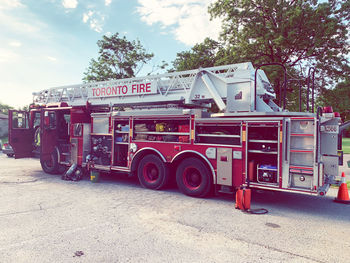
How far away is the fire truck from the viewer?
5.35 m

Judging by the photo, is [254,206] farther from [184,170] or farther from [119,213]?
[119,213]

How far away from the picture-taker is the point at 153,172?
24.0 feet

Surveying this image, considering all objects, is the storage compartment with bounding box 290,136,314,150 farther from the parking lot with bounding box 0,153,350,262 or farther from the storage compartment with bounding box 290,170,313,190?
the parking lot with bounding box 0,153,350,262

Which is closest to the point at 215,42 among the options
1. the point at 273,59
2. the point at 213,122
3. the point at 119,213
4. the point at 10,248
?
the point at 273,59

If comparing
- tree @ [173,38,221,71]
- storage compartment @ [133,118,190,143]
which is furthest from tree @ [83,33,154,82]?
storage compartment @ [133,118,190,143]

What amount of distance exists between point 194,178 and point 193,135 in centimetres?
106

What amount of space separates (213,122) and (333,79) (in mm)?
13302

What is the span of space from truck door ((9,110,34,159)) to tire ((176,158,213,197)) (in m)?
6.44

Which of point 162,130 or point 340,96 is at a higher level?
point 340,96

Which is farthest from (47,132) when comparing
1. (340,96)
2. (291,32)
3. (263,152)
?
(340,96)

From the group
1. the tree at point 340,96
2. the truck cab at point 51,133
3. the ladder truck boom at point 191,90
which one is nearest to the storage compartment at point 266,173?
the ladder truck boom at point 191,90

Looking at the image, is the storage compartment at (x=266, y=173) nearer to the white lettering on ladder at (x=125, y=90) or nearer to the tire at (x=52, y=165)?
the white lettering on ladder at (x=125, y=90)

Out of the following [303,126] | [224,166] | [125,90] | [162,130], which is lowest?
[224,166]

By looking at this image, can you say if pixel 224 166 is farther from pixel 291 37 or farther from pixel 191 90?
pixel 291 37
